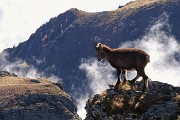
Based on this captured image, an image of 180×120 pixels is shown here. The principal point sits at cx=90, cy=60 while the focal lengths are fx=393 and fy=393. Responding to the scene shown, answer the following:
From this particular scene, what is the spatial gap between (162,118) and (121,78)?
8549 mm

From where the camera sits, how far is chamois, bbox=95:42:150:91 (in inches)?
1219

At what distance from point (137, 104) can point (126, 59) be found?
4485mm

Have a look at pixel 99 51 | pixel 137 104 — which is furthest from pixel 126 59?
pixel 137 104

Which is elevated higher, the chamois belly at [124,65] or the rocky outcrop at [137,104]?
the chamois belly at [124,65]

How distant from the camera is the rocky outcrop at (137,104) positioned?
27.5 meters

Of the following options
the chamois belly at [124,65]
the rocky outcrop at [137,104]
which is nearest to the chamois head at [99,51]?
the chamois belly at [124,65]

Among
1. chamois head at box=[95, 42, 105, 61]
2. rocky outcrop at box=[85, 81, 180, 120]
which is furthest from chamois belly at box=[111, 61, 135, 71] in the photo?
chamois head at box=[95, 42, 105, 61]

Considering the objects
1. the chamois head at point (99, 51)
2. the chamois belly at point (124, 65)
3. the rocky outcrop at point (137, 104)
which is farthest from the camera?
the chamois head at point (99, 51)

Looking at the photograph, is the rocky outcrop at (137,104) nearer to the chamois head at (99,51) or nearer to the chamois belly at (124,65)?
the chamois belly at (124,65)

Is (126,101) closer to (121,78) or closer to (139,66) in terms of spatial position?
(139,66)

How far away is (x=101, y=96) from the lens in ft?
106

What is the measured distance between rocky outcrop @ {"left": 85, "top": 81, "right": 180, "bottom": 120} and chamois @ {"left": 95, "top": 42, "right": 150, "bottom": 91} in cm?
111

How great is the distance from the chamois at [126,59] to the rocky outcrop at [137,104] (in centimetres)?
111

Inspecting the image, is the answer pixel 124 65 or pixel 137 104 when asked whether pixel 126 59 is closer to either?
pixel 124 65
